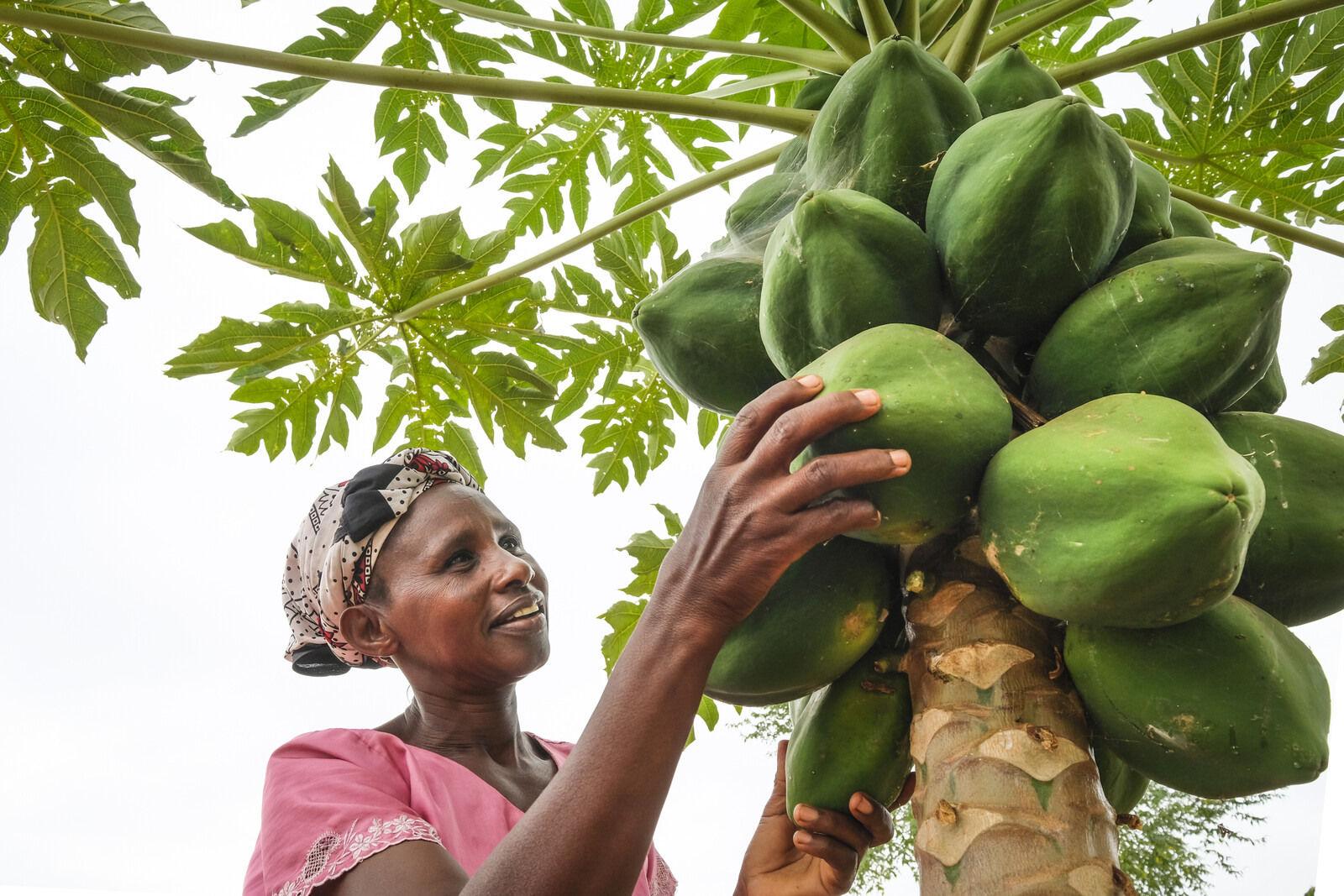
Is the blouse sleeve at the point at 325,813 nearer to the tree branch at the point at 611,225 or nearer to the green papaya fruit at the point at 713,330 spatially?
the green papaya fruit at the point at 713,330

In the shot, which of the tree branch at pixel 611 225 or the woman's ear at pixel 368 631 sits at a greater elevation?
the tree branch at pixel 611 225

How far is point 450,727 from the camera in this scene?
215 centimetres

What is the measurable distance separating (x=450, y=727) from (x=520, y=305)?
1128 millimetres

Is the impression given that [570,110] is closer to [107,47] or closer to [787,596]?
[107,47]

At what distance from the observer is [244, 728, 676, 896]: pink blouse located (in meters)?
1.44

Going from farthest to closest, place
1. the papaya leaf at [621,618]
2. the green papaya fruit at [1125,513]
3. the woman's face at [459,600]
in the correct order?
the papaya leaf at [621,618], the woman's face at [459,600], the green papaya fruit at [1125,513]

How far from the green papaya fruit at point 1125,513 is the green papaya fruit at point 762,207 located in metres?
0.70

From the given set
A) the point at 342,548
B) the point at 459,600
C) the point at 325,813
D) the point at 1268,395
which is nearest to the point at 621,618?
the point at 459,600

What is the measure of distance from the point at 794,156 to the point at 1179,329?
0.84 meters

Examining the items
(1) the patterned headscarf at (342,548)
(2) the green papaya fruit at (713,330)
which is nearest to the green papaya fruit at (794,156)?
(2) the green papaya fruit at (713,330)

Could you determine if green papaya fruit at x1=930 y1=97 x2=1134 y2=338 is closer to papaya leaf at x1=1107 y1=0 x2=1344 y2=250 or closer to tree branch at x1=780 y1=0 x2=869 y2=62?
tree branch at x1=780 y1=0 x2=869 y2=62

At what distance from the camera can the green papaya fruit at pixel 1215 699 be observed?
0.96 m

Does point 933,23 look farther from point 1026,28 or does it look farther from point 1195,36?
point 1195,36

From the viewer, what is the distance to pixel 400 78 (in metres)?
1.85
